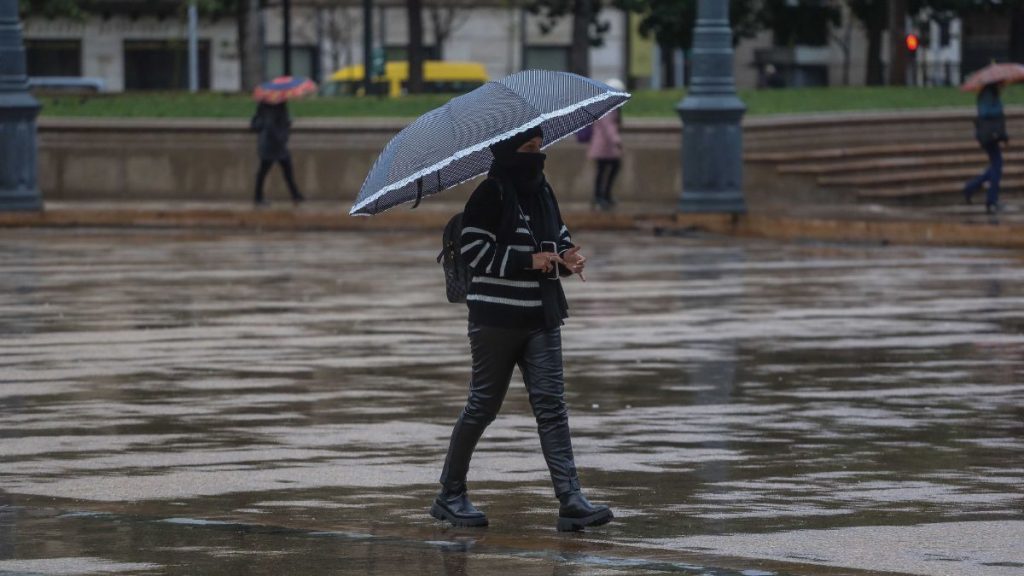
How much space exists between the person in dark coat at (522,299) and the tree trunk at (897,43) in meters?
42.4

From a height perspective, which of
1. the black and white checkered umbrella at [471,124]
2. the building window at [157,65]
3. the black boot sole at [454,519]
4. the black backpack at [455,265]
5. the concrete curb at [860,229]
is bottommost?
the building window at [157,65]

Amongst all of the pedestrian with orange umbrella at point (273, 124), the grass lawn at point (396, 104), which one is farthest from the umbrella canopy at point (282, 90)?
the grass lawn at point (396, 104)

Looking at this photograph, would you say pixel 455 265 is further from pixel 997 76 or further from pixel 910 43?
pixel 910 43

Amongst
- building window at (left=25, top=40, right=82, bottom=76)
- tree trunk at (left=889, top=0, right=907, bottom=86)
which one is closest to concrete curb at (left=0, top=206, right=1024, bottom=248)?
Result: tree trunk at (left=889, top=0, right=907, bottom=86)

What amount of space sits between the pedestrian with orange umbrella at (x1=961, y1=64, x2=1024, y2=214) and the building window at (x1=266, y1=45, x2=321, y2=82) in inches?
1909

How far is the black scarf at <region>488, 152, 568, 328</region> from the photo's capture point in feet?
30.2

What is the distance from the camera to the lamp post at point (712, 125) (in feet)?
102

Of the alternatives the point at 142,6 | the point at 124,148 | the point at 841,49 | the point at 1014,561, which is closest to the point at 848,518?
the point at 1014,561

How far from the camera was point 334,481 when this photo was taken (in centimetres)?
1065

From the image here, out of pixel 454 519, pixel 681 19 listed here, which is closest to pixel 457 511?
pixel 454 519

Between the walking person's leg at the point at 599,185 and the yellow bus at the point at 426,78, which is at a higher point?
the walking person's leg at the point at 599,185

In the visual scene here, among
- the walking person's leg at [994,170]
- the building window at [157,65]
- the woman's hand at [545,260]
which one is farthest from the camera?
the building window at [157,65]

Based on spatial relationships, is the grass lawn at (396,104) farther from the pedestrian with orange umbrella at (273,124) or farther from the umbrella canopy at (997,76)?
the umbrella canopy at (997,76)

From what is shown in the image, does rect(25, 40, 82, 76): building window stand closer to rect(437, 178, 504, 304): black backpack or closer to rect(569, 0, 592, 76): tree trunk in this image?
rect(569, 0, 592, 76): tree trunk
